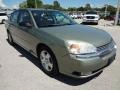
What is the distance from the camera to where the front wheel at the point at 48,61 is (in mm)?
3997

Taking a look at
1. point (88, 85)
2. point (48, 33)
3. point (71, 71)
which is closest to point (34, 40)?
point (48, 33)

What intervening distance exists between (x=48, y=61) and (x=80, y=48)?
3.57 ft

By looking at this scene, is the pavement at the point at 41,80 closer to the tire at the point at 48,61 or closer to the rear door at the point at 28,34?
the tire at the point at 48,61

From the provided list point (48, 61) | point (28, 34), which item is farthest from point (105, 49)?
point (28, 34)

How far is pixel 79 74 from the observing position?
3.58m

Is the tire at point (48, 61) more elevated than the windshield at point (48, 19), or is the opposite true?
the windshield at point (48, 19)

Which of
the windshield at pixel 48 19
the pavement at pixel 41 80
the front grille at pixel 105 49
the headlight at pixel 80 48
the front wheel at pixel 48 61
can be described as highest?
the windshield at pixel 48 19

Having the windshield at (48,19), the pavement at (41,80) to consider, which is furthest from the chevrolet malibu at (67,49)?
the pavement at (41,80)

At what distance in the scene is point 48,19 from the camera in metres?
5.05

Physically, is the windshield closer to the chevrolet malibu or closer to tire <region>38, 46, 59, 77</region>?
the chevrolet malibu

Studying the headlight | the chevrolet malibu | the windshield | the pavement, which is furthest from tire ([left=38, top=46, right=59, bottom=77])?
the windshield

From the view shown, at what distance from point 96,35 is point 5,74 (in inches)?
98.1

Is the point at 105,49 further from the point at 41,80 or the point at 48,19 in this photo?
the point at 48,19

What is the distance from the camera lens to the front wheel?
4.00 metres
